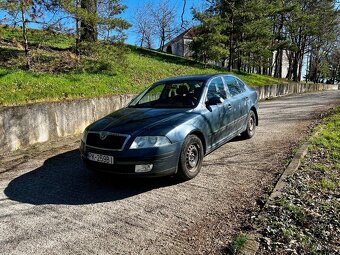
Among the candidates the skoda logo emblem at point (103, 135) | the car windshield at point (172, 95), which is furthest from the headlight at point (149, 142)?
the car windshield at point (172, 95)

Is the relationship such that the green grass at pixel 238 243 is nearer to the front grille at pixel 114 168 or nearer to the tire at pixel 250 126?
the front grille at pixel 114 168

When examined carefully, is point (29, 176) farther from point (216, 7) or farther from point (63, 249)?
point (216, 7)

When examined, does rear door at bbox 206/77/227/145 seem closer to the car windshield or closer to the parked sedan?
the parked sedan

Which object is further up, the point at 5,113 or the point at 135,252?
the point at 5,113

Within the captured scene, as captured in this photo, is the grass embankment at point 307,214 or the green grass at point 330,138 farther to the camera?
the green grass at point 330,138

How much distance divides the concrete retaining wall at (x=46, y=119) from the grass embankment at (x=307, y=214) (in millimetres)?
5506

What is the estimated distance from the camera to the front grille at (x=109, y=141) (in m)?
4.23

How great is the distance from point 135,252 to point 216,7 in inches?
912

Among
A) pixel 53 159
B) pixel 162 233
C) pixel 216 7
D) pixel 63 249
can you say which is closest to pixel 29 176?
pixel 53 159

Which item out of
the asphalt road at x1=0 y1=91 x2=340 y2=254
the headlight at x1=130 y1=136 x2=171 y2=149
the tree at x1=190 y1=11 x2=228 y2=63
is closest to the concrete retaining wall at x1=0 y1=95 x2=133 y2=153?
the asphalt road at x1=0 y1=91 x2=340 y2=254

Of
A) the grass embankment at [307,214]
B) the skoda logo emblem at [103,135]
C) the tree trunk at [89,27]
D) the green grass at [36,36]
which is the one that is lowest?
the grass embankment at [307,214]

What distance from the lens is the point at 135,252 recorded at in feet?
Result: 9.79

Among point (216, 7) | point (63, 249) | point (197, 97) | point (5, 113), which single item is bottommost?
point (63, 249)

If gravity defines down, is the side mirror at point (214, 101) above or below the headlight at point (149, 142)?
above
